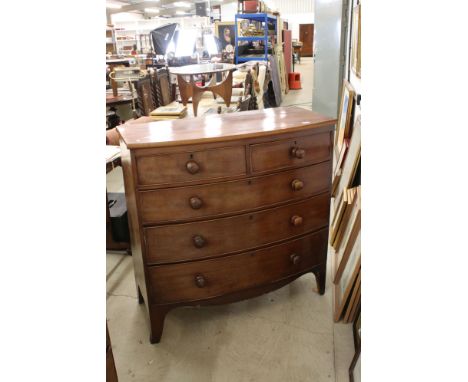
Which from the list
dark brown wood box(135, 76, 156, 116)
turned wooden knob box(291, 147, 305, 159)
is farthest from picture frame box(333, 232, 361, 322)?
dark brown wood box(135, 76, 156, 116)

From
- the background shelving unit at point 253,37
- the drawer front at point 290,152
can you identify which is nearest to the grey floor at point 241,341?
the drawer front at point 290,152

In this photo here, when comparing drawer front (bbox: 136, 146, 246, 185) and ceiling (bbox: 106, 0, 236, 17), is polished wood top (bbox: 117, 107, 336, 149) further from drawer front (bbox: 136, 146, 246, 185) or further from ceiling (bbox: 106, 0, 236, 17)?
ceiling (bbox: 106, 0, 236, 17)

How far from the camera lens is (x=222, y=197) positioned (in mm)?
1789

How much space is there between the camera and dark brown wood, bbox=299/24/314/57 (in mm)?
23109

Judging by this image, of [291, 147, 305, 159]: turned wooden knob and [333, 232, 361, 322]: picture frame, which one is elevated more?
[291, 147, 305, 159]: turned wooden knob

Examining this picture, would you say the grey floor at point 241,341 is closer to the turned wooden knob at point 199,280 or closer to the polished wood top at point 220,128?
the turned wooden knob at point 199,280

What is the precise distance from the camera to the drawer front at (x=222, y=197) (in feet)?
5.66

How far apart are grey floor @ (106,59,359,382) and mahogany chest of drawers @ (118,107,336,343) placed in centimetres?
16

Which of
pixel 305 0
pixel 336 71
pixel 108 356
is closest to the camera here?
pixel 108 356
